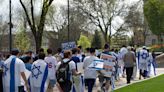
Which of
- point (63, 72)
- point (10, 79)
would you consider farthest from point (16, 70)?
point (63, 72)

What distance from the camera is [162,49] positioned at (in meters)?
68.3

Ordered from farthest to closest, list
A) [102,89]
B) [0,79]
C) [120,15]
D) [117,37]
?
[117,37], [120,15], [102,89], [0,79]

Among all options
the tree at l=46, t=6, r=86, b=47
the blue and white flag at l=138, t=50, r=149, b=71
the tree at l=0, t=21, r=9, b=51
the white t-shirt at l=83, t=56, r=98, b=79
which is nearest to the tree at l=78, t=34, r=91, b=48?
the tree at l=46, t=6, r=86, b=47

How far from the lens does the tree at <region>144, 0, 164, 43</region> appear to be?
7425cm

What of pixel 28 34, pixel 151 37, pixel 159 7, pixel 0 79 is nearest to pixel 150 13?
pixel 159 7

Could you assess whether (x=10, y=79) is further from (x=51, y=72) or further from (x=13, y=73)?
(x=51, y=72)

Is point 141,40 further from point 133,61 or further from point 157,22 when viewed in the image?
point 133,61

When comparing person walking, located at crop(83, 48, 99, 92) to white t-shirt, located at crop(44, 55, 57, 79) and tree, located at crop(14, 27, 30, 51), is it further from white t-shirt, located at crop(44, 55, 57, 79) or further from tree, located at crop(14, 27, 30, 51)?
tree, located at crop(14, 27, 30, 51)

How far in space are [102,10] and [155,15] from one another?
888 cm

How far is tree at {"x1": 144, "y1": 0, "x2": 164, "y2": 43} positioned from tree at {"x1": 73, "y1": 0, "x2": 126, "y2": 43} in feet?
15.3

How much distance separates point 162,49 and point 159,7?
926 cm

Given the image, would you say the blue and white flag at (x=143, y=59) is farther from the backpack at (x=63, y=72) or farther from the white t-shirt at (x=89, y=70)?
the backpack at (x=63, y=72)

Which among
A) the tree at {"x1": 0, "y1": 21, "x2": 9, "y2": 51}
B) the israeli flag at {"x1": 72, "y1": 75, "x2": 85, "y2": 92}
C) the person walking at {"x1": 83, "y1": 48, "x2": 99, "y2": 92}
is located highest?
the tree at {"x1": 0, "y1": 21, "x2": 9, "y2": 51}

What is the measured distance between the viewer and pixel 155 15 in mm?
74625
